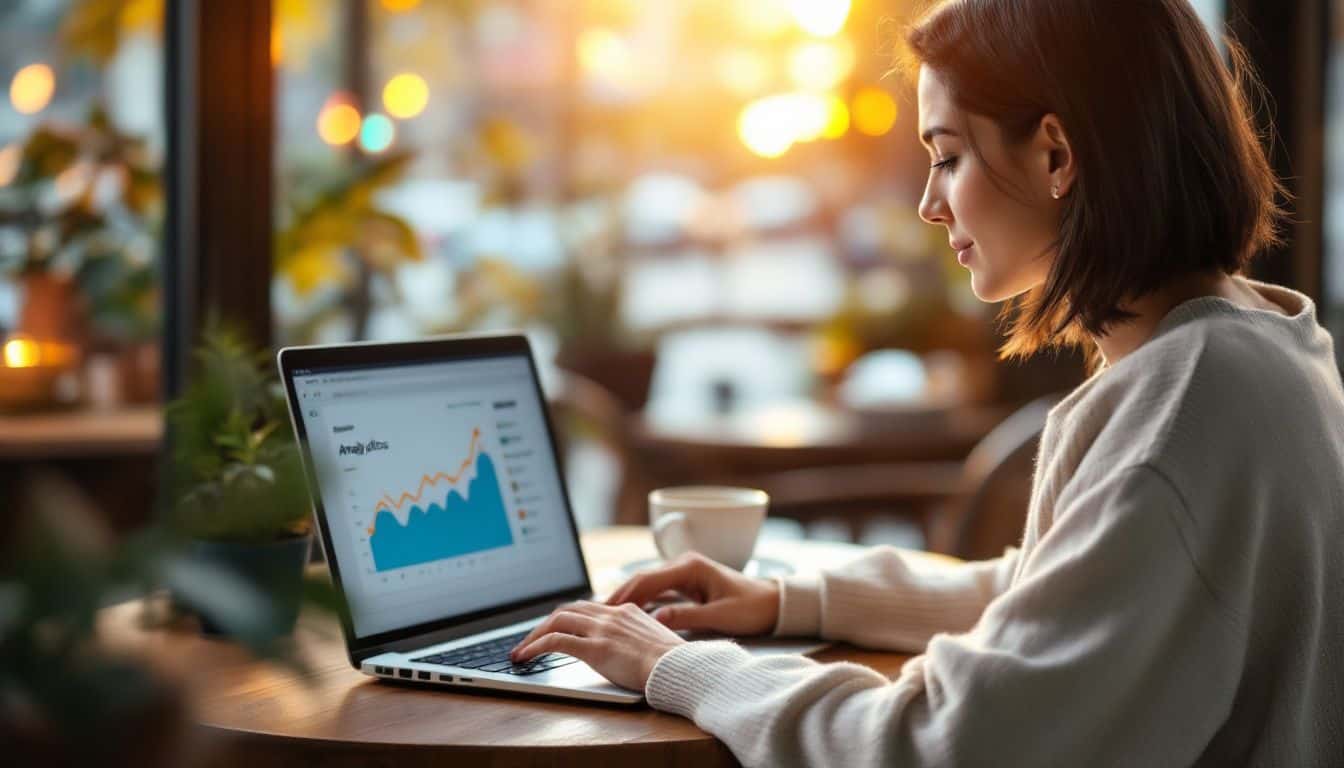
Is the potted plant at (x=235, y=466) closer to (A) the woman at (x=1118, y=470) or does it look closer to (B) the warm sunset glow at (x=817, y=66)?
(A) the woman at (x=1118, y=470)

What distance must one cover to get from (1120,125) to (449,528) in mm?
696

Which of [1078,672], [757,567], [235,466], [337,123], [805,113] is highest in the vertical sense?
[337,123]

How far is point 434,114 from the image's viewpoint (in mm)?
5633

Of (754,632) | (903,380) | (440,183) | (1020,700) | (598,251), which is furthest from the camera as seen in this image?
(598,251)

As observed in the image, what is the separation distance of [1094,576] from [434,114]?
5004mm

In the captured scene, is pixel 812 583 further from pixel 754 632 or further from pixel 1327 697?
pixel 1327 697

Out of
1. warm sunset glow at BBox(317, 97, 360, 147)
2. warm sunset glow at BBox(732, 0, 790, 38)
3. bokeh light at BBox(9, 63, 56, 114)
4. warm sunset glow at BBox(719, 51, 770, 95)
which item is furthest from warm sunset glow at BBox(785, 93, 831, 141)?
bokeh light at BBox(9, 63, 56, 114)

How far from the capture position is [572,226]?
19.6 ft

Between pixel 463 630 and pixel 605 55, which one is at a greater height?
pixel 605 55

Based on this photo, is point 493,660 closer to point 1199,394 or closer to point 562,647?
point 562,647

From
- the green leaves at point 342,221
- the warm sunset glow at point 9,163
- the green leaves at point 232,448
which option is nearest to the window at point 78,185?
the warm sunset glow at point 9,163

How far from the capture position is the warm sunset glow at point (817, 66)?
4328mm

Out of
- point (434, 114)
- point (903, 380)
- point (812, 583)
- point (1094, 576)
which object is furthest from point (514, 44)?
point (1094, 576)

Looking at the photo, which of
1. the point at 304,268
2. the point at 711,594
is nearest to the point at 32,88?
the point at 304,268
